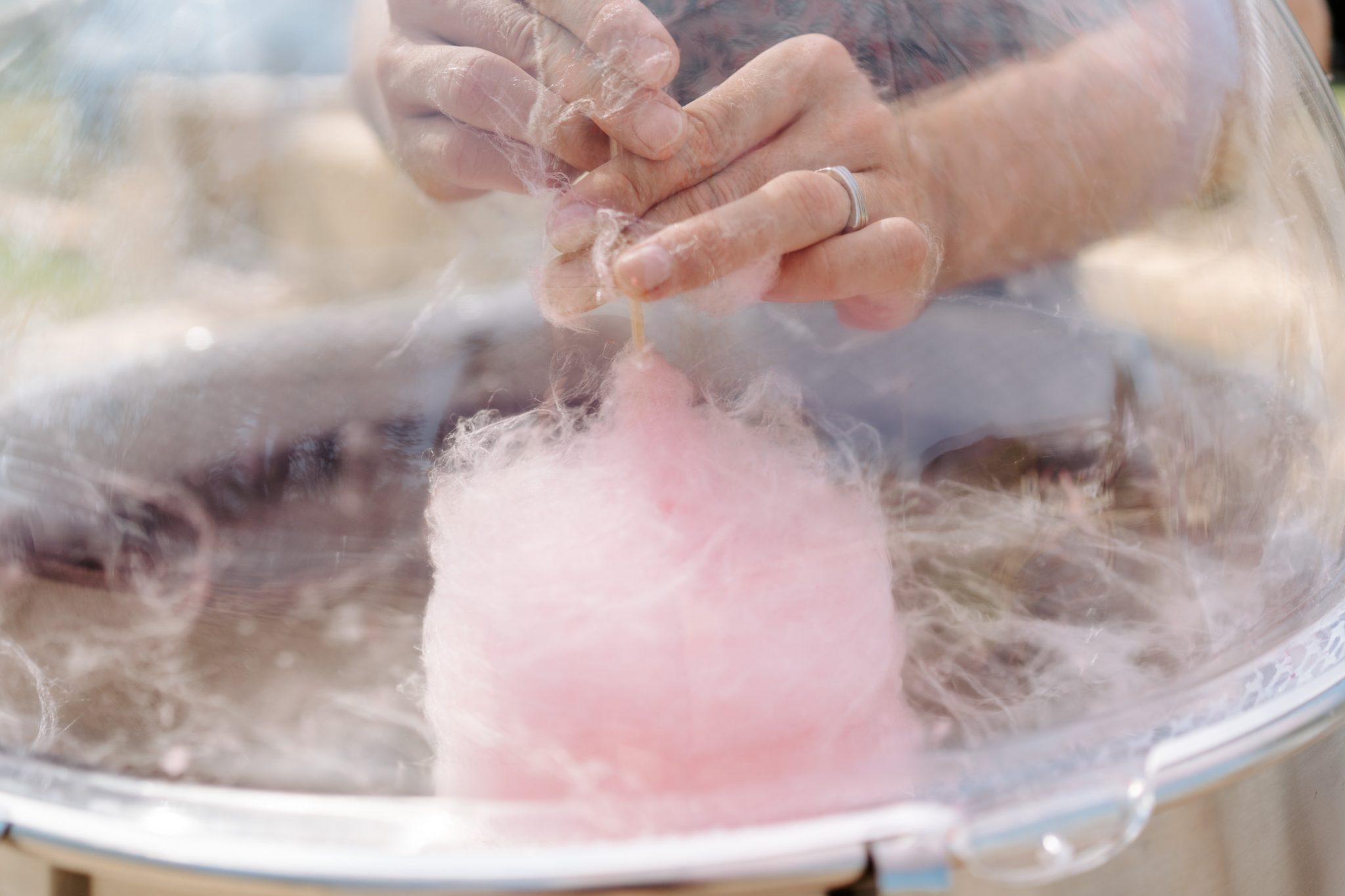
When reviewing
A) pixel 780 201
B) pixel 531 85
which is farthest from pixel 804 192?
pixel 531 85

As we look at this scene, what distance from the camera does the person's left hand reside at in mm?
423

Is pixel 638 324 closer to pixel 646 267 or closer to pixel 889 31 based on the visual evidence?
pixel 646 267

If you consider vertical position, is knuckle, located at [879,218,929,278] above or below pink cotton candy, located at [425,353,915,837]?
above

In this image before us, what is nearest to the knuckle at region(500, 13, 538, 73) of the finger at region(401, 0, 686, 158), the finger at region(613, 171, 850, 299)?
the finger at region(401, 0, 686, 158)

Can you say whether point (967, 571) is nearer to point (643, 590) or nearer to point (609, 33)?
point (643, 590)

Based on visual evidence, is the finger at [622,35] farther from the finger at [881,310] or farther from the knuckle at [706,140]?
the finger at [881,310]

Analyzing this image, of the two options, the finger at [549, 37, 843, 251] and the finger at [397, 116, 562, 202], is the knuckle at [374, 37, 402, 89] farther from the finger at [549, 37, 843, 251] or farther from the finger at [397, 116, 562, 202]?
the finger at [549, 37, 843, 251]

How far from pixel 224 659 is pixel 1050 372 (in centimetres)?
45

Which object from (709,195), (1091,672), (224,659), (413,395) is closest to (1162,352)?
(1091,672)

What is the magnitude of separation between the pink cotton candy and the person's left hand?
65 millimetres

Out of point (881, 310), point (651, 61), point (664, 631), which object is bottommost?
point (664, 631)

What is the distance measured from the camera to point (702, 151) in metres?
0.45

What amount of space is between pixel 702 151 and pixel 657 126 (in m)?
0.02

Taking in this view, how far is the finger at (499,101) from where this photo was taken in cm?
44
